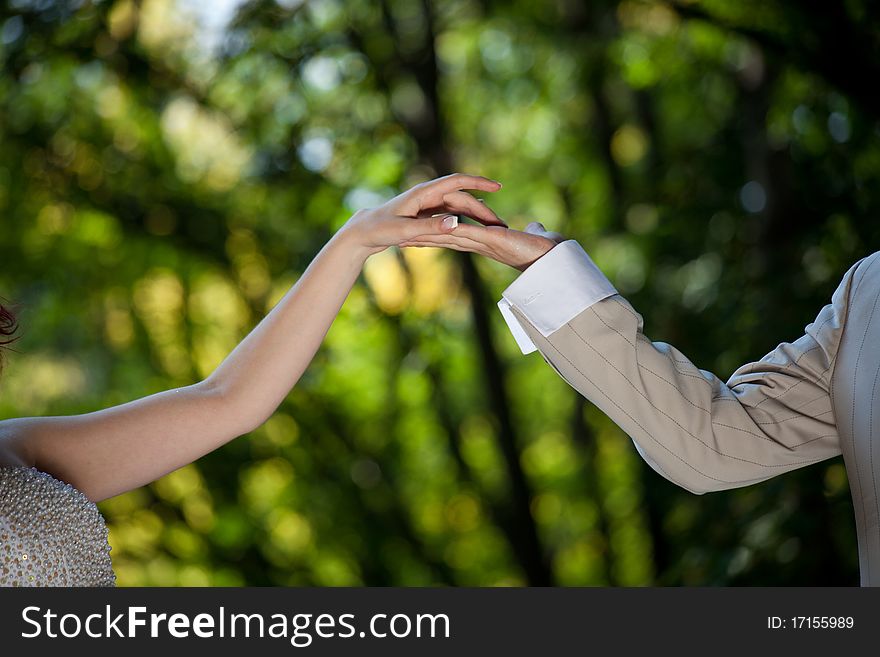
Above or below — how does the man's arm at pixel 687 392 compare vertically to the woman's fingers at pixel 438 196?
below

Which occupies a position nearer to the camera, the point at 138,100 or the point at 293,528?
the point at 138,100

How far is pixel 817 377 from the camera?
1390mm

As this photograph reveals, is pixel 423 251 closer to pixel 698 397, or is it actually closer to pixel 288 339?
pixel 288 339

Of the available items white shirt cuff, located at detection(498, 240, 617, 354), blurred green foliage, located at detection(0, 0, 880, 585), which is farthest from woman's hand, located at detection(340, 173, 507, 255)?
blurred green foliage, located at detection(0, 0, 880, 585)

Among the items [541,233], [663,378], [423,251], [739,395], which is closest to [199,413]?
[541,233]

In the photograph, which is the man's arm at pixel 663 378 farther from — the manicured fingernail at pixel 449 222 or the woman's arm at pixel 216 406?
the woman's arm at pixel 216 406

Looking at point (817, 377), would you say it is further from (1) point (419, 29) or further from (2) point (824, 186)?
(1) point (419, 29)

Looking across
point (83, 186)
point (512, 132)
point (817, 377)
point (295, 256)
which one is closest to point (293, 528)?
point (295, 256)

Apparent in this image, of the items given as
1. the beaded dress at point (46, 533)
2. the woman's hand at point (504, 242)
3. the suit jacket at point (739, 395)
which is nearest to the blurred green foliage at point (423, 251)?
the suit jacket at point (739, 395)

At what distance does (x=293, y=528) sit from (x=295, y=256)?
1.51 metres

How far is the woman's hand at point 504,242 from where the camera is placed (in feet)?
4.59

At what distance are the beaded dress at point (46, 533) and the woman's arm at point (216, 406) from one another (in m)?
0.07

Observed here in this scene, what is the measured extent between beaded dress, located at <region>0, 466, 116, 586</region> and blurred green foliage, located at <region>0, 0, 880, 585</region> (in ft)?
6.36

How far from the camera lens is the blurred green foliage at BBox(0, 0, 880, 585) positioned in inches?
122
